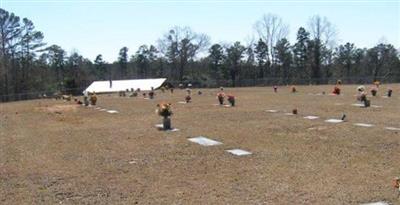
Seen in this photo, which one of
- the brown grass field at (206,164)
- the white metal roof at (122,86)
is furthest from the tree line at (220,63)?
the brown grass field at (206,164)

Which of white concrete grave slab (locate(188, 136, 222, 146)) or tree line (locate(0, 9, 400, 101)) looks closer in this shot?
white concrete grave slab (locate(188, 136, 222, 146))

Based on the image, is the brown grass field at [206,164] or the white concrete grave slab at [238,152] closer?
the brown grass field at [206,164]

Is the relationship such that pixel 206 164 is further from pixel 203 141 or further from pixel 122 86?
pixel 122 86

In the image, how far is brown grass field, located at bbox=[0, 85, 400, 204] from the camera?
708 cm

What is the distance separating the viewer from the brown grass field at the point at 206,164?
7.08 meters

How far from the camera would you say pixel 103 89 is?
57.2 m

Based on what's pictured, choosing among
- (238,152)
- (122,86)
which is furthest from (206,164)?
(122,86)

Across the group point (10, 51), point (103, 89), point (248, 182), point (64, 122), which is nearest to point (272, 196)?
point (248, 182)

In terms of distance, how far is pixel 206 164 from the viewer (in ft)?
30.7

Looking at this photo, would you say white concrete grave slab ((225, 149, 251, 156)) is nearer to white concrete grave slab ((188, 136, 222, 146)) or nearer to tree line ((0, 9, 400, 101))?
white concrete grave slab ((188, 136, 222, 146))

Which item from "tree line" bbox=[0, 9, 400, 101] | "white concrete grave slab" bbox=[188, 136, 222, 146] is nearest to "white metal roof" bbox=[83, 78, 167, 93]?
"tree line" bbox=[0, 9, 400, 101]

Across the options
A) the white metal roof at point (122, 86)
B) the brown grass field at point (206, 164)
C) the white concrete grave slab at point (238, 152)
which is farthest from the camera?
the white metal roof at point (122, 86)

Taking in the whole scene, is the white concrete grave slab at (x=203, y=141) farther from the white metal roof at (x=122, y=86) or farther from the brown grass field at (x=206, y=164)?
the white metal roof at (x=122, y=86)

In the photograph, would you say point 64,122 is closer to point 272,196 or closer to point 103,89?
point 272,196
